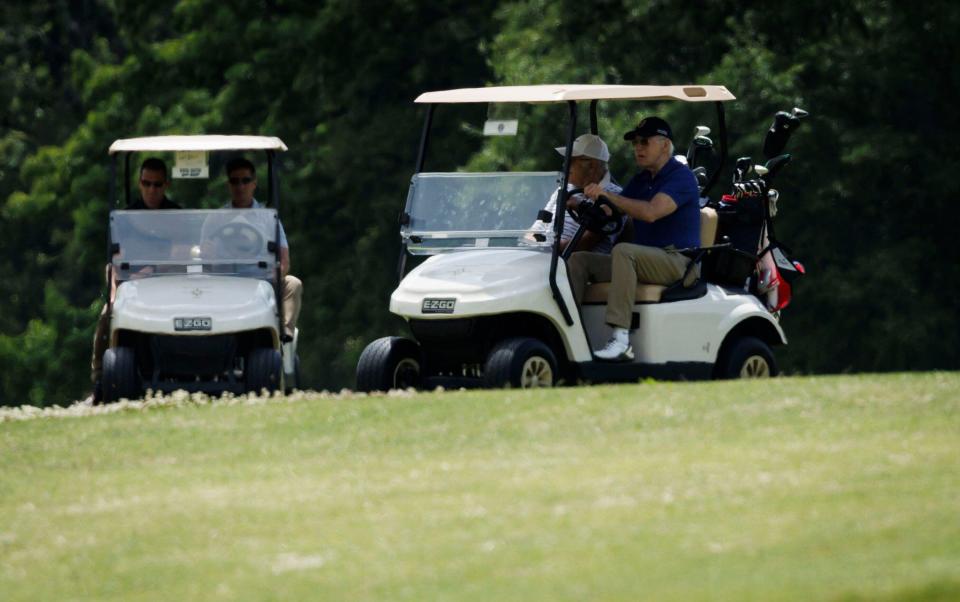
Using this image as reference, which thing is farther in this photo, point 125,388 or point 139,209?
point 139,209

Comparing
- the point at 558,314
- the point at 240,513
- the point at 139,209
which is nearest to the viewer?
the point at 240,513

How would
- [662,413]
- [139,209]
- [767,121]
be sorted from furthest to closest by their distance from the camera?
[767,121], [139,209], [662,413]

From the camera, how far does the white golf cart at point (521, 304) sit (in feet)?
44.0

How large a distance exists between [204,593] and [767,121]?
20619 mm

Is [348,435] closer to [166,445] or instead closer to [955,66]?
[166,445]

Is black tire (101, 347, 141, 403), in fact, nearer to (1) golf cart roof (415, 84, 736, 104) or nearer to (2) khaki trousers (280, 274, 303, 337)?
(2) khaki trousers (280, 274, 303, 337)

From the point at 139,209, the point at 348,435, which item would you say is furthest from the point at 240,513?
the point at 139,209

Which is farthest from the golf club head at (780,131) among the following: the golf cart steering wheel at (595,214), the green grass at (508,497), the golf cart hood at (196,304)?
the golf cart hood at (196,304)

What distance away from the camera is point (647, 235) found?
1409 centimetres

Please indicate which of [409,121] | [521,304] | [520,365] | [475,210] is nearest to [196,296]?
[475,210]

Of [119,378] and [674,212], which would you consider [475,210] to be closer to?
[674,212]

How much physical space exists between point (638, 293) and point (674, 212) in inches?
23.0

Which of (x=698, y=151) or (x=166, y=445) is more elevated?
(x=698, y=151)

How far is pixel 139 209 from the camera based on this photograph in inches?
607
